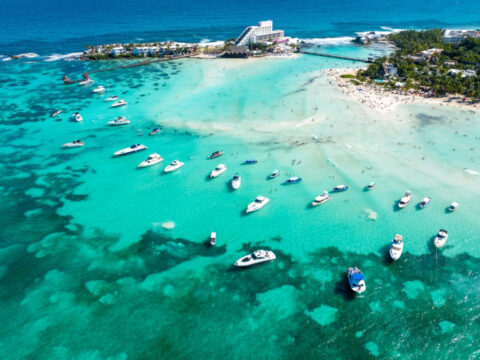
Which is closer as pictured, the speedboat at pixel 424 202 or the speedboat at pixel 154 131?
the speedboat at pixel 424 202

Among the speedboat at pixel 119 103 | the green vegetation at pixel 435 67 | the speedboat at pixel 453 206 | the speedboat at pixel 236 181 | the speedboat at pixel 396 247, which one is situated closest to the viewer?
the speedboat at pixel 396 247

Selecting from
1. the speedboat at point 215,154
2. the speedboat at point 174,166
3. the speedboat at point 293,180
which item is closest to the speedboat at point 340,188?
the speedboat at point 293,180

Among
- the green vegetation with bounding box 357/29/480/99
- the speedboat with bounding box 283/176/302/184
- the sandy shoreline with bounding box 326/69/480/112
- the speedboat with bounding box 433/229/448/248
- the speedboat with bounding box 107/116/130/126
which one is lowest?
the speedboat with bounding box 433/229/448/248

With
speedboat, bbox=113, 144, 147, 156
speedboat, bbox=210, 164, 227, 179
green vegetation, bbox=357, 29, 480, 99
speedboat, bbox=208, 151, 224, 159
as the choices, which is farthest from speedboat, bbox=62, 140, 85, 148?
green vegetation, bbox=357, 29, 480, 99

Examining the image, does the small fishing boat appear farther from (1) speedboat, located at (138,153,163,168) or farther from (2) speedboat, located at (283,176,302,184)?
(1) speedboat, located at (138,153,163,168)

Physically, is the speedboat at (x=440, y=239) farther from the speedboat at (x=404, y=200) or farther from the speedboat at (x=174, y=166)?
the speedboat at (x=174, y=166)

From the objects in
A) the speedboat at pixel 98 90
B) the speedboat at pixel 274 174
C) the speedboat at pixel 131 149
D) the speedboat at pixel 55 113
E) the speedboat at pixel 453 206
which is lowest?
the speedboat at pixel 453 206

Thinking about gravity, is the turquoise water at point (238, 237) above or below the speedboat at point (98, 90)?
below
